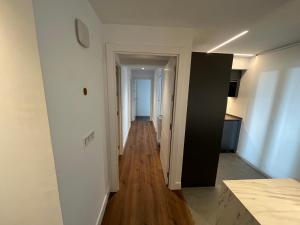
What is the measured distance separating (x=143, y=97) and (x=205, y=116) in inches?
210

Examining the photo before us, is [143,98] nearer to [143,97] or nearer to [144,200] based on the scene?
[143,97]

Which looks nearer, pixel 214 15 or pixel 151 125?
pixel 214 15

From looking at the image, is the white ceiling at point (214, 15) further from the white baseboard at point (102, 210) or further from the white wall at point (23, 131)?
the white baseboard at point (102, 210)

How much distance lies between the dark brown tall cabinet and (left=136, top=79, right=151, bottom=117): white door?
4971 mm

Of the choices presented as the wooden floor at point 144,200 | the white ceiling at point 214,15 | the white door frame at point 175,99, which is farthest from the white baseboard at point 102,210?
the white ceiling at point 214,15

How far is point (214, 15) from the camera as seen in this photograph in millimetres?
1459

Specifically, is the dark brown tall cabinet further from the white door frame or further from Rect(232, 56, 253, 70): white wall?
Rect(232, 56, 253, 70): white wall

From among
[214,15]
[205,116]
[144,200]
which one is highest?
[214,15]

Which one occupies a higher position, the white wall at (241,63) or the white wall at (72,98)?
the white wall at (241,63)

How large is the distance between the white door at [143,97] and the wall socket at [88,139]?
18.6 feet

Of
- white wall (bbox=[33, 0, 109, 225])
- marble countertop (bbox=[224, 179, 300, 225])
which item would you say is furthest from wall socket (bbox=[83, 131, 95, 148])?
marble countertop (bbox=[224, 179, 300, 225])

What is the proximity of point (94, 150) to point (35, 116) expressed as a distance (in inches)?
33.2

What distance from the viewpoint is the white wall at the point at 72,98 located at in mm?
762

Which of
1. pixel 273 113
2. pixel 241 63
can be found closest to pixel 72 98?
pixel 273 113
